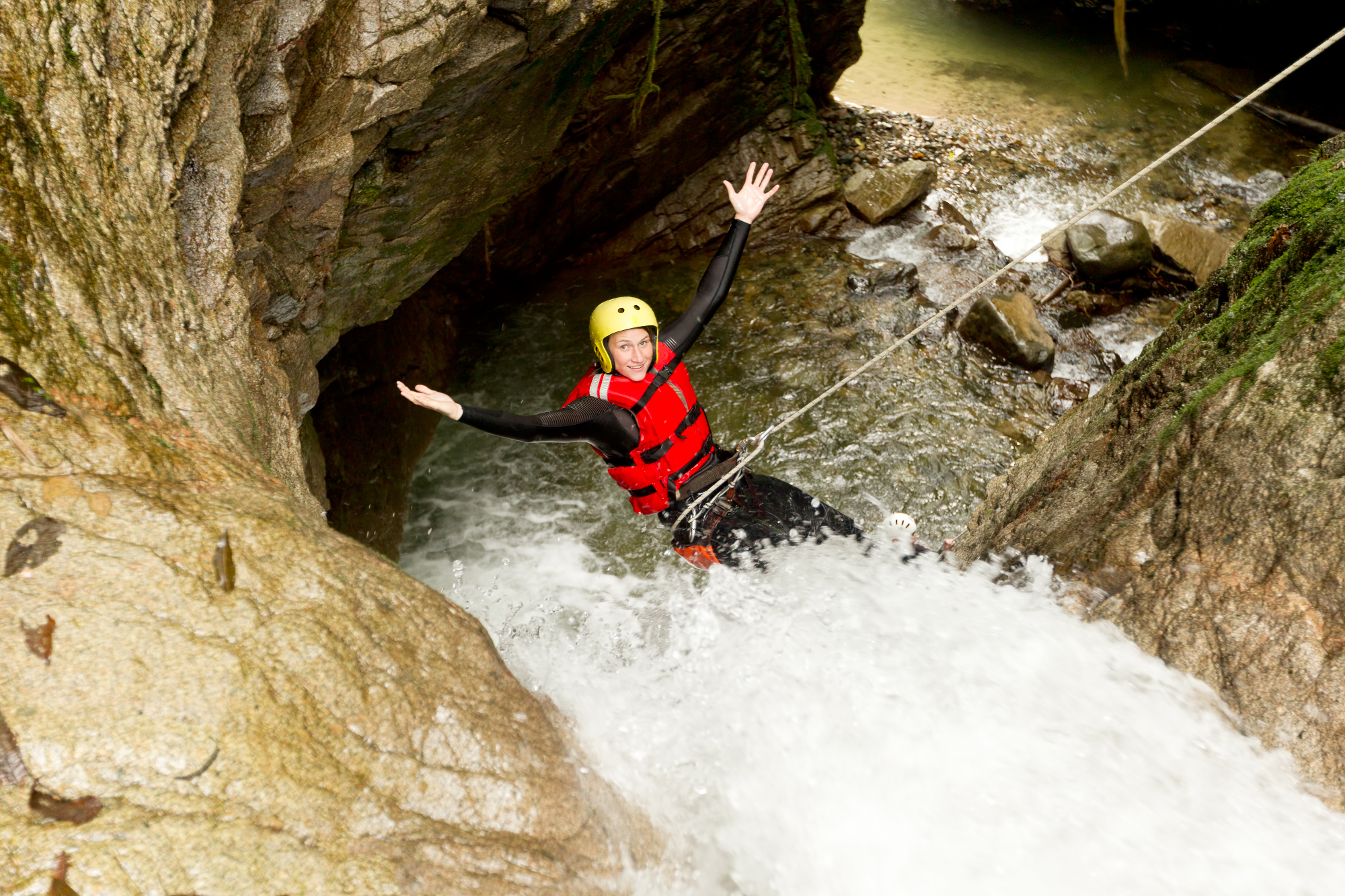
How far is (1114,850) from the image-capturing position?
2557 mm

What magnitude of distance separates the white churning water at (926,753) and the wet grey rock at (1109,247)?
5.59 m

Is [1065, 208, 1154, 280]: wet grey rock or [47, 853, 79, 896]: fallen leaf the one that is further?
[1065, 208, 1154, 280]: wet grey rock

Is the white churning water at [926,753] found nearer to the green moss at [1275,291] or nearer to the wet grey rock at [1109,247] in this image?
the green moss at [1275,291]

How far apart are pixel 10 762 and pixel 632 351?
3090 mm

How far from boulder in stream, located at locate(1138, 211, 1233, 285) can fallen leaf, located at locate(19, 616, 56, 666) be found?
9484 millimetres

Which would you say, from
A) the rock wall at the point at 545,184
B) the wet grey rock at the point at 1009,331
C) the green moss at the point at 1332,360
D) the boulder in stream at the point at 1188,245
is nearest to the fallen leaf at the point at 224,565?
the rock wall at the point at 545,184

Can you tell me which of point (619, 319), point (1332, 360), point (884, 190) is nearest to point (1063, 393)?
point (884, 190)

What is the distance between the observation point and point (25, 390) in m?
2.00

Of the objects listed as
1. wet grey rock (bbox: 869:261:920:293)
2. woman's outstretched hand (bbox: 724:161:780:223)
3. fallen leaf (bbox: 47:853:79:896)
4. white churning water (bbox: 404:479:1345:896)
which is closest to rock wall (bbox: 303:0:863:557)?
wet grey rock (bbox: 869:261:920:293)

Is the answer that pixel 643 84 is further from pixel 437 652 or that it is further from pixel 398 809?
pixel 398 809

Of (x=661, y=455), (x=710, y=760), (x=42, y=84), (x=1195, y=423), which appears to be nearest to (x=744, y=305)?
(x=661, y=455)

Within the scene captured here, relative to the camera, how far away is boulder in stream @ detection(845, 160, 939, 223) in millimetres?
9000

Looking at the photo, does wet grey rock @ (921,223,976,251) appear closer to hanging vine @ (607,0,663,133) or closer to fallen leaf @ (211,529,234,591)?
hanging vine @ (607,0,663,133)

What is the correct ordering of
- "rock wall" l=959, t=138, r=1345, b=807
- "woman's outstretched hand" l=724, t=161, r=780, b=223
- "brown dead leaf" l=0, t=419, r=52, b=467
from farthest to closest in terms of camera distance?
"woman's outstretched hand" l=724, t=161, r=780, b=223 → "rock wall" l=959, t=138, r=1345, b=807 → "brown dead leaf" l=0, t=419, r=52, b=467
